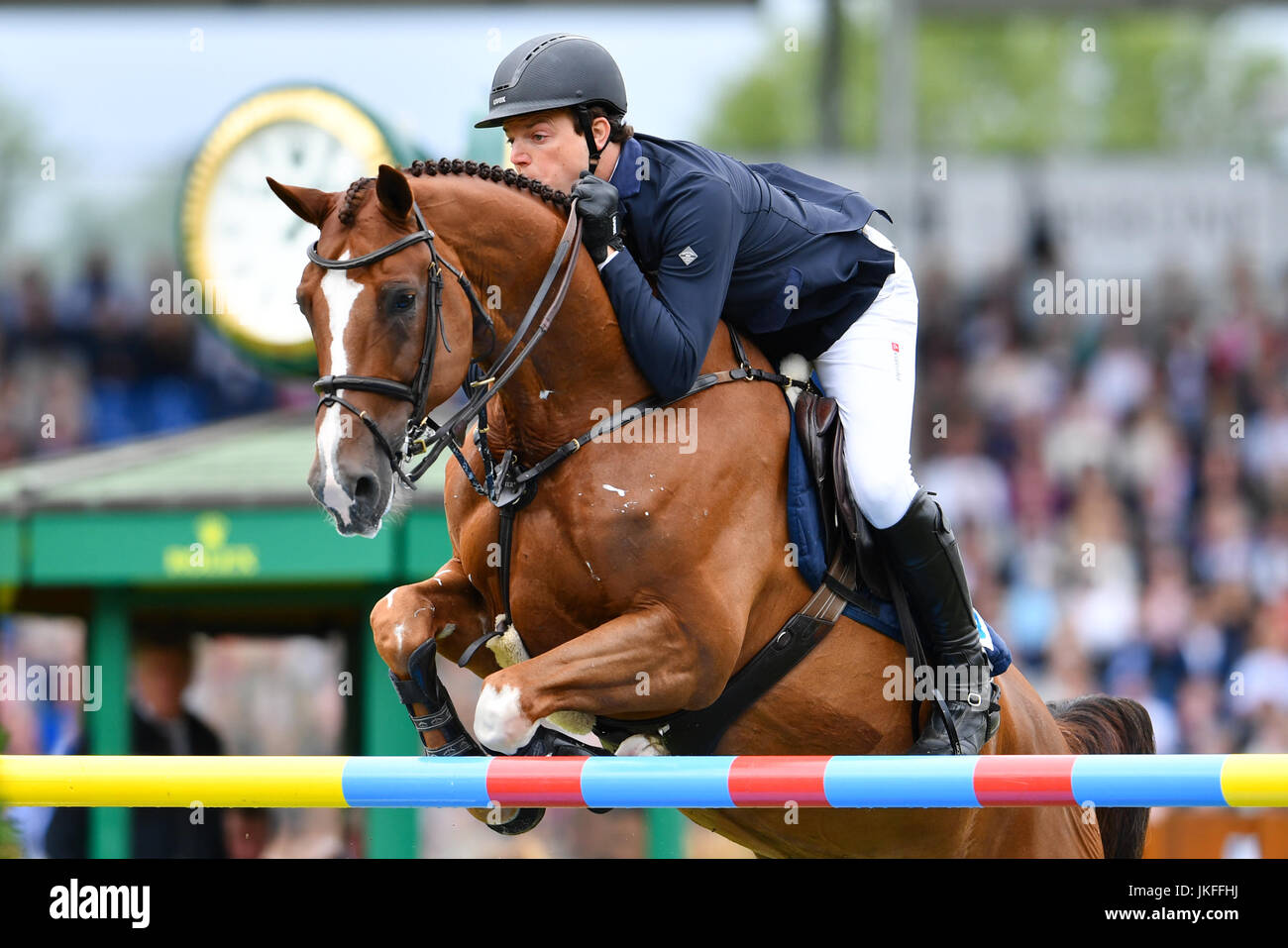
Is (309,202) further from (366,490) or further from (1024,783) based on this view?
(1024,783)

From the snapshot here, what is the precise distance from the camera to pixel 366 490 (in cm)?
388

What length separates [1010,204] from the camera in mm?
14219

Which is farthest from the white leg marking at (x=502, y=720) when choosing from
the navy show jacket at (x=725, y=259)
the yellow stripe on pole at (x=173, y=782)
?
the navy show jacket at (x=725, y=259)

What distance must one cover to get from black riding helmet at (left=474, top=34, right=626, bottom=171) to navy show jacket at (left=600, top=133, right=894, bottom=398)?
0.15 m

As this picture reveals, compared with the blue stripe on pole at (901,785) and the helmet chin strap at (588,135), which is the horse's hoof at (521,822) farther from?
the helmet chin strap at (588,135)

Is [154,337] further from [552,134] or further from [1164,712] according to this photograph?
[552,134]

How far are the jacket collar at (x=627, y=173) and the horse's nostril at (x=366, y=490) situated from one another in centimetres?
109

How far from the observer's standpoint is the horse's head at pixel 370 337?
A: 3871 mm

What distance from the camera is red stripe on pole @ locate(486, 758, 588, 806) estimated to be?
3926 millimetres

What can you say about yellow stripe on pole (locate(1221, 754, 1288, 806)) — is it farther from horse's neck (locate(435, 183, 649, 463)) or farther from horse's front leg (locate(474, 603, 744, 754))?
horse's neck (locate(435, 183, 649, 463))

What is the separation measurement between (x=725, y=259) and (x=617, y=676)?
1.10m
